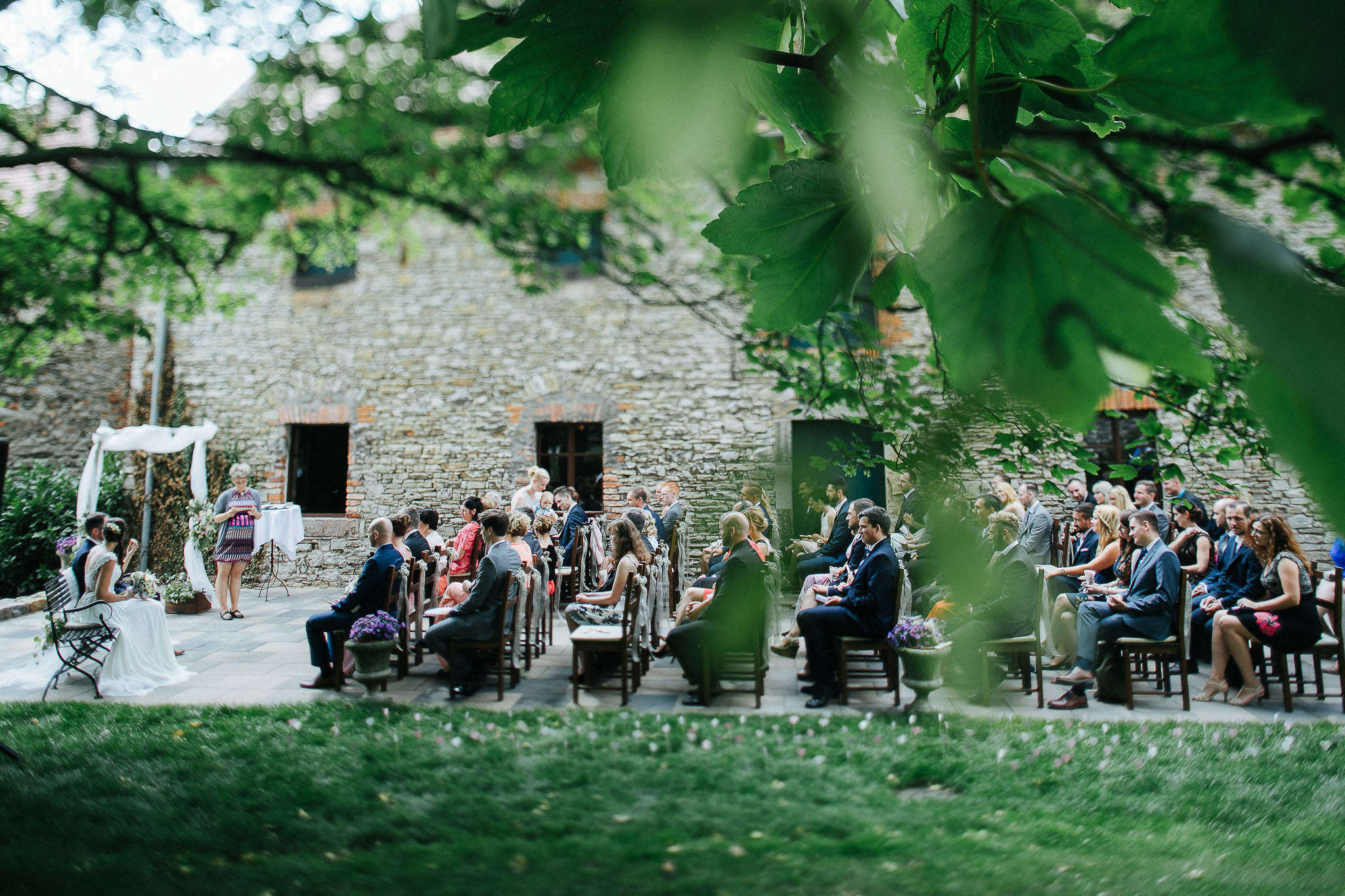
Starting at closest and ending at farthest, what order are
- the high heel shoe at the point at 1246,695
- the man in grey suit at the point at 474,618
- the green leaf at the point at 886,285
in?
1. the green leaf at the point at 886,285
2. the high heel shoe at the point at 1246,695
3. the man in grey suit at the point at 474,618

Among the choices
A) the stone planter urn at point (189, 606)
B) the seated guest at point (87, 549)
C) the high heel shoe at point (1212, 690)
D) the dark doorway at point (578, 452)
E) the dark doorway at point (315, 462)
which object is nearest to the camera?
the dark doorway at point (578, 452)

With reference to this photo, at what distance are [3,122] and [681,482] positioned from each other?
23.7 feet

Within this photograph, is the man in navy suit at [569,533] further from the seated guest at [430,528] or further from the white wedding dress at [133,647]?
the white wedding dress at [133,647]

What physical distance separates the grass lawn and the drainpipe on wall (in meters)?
6.57

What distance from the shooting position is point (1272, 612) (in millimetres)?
4875

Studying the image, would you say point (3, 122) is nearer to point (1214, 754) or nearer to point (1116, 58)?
point (1116, 58)

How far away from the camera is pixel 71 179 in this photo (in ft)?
21.5

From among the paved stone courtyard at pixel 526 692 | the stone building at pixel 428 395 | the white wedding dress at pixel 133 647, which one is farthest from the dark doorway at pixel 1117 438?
the white wedding dress at pixel 133 647

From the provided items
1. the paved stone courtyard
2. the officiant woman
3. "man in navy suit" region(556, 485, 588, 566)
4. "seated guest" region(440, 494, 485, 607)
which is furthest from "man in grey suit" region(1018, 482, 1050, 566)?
the officiant woman

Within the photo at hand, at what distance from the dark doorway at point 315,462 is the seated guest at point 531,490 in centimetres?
447

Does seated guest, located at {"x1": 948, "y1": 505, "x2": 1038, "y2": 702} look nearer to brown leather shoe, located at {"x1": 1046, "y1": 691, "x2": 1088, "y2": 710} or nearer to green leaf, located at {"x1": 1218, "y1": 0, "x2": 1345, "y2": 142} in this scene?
green leaf, located at {"x1": 1218, "y1": 0, "x2": 1345, "y2": 142}

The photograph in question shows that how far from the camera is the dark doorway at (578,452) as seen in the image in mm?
1103

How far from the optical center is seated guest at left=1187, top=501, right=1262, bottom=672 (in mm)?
5070

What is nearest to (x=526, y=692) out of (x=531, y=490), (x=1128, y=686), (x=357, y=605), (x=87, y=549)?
(x=357, y=605)
